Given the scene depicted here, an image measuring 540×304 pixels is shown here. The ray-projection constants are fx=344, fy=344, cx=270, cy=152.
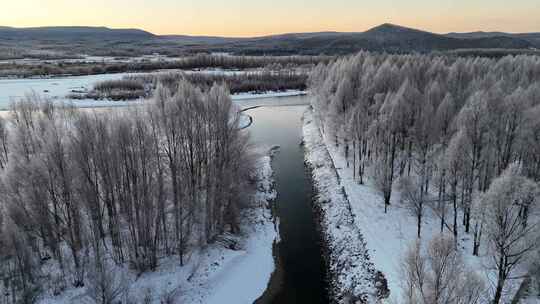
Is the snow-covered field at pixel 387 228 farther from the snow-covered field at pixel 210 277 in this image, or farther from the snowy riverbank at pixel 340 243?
the snow-covered field at pixel 210 277

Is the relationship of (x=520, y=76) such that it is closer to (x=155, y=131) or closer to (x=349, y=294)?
(x=349, y=294)

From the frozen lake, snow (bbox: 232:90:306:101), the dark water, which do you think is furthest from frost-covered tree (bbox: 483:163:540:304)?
snow (bbox: 232:90:306:101)

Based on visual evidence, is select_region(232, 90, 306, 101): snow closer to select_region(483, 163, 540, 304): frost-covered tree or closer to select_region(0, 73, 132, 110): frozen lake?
select_region(0, 73, 132, 110): frozen lake

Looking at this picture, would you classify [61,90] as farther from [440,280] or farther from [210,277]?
[440,280]

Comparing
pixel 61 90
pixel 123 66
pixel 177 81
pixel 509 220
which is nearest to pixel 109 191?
pixel 509 220

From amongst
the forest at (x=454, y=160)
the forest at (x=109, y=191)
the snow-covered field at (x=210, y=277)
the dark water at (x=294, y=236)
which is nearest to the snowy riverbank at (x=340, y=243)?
the dark water at (x=294, y=236)
